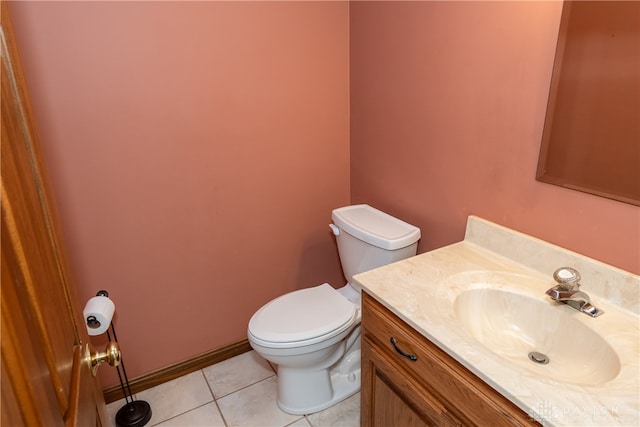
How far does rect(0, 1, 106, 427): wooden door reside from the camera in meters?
0.49

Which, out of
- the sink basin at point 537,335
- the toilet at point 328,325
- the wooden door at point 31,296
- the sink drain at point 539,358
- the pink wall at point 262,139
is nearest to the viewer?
the wooden door at point 31,296

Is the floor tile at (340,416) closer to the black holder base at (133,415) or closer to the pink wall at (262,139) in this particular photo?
the pink wall at (262,139)

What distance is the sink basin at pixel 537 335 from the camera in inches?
42.5

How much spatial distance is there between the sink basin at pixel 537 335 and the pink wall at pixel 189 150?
3.55 feet

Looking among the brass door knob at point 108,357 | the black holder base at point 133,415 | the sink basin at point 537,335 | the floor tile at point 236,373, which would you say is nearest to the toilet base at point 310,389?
the floor tile at point 236,373

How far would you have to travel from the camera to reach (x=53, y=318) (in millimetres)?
681

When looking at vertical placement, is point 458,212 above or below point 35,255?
below

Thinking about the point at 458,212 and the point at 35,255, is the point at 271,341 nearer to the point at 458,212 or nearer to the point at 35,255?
the point at 458,212

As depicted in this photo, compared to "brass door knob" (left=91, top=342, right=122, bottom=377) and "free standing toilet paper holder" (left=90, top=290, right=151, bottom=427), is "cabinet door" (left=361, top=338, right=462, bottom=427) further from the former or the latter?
"free standing toilet paper holder" (left=90, top=290, right=151, bottom=427)

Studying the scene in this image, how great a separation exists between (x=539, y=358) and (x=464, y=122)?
808 millimetres

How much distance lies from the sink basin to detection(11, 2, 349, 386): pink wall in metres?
1.08

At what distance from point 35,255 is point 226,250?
55.2 inches

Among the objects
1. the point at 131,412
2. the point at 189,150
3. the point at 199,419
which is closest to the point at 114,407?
the point at 131,412

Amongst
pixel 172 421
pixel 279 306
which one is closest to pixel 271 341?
pixel 279 306
